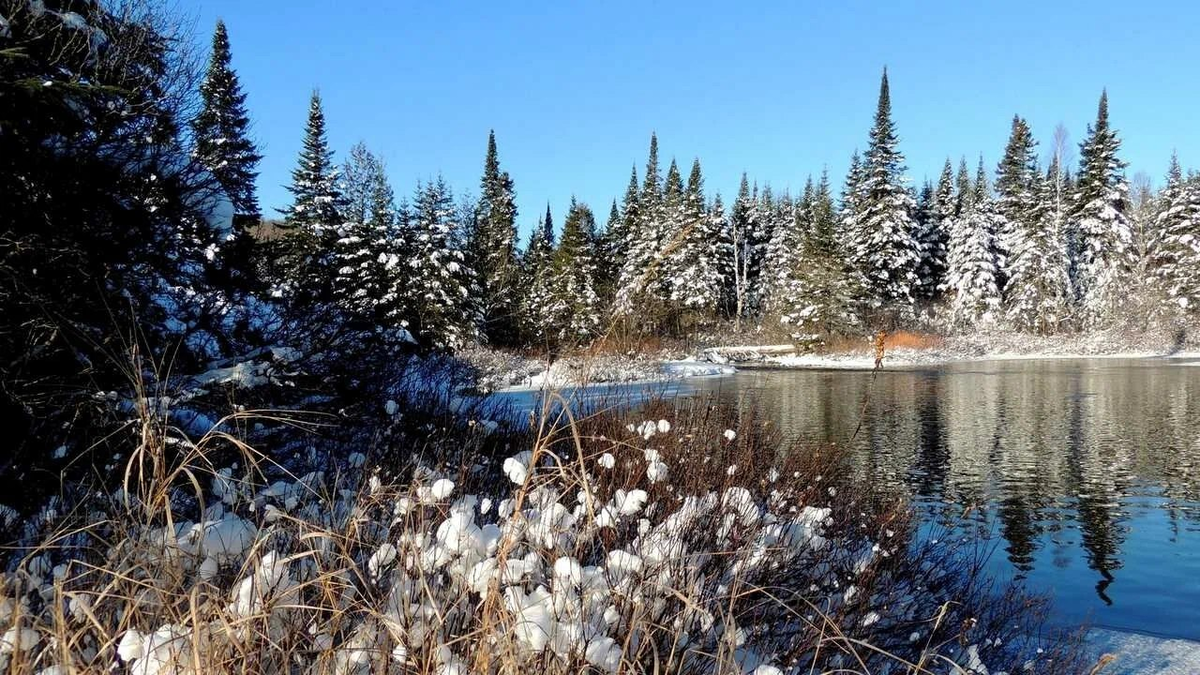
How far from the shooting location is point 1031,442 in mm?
13234

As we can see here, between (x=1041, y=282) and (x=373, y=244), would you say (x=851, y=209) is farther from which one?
(x=373, y=244)

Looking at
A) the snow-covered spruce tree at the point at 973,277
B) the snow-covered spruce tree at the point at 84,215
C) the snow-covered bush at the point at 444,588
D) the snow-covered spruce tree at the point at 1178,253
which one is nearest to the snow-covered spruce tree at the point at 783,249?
the snow-covered spruce tree at the point at 973,277

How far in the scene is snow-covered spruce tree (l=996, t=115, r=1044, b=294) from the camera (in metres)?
45.3

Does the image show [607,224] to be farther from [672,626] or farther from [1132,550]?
[672,626]

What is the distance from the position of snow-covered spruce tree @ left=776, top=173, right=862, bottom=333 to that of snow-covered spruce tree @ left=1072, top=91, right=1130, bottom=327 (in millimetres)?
14664

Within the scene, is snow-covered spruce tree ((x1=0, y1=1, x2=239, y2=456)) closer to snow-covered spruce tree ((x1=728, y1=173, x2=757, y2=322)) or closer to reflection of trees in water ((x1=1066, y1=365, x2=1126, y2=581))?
reflection of trees in water ((x1=1066, y1=365, x2=1126, y2=581))

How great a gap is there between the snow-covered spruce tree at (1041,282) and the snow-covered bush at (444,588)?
1688 inches

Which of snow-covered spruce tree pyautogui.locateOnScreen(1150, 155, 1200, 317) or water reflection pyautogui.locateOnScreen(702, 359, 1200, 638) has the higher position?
snow-covered spruce tree pyautogui.locateOnScreen(1150, 155, 1200, 317)

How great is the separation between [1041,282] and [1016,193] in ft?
31.7

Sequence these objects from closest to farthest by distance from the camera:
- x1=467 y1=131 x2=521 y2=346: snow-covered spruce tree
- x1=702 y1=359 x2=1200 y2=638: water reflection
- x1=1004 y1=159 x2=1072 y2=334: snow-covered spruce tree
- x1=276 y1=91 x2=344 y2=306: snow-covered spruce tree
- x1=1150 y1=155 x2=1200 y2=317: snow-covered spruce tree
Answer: x1=702 y1=359 x2=1200 y2=638: water reflection < x1=276 y1=91 x2=344 y2=306: snow-covered spruce tree < x1=467 y1=131 x2=521 y2=346: snow-covered spruce tree < x1=1150 y1=155 x2=1200 y2=317: snow-covered spruce tree < x1=1004 y1=159 x2=1072 y2=334: snow-covered spruce tree

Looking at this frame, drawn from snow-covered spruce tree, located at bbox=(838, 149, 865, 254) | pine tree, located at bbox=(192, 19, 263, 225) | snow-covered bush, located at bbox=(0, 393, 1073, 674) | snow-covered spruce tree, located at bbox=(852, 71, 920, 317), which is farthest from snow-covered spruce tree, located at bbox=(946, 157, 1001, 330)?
snow-covered bush, located at bbox=(0, 393, 1073, 674)

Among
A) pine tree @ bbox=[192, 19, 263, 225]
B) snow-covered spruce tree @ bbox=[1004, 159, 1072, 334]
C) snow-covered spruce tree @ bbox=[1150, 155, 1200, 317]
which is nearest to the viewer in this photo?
pine tree @ bbox=[192, 19, 263, 225]

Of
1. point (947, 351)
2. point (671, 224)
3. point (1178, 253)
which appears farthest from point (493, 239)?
point (1178, 253)

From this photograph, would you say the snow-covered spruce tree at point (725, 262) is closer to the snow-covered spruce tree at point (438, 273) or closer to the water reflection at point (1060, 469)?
the snow-covered spruce tree at point (438, 273)
